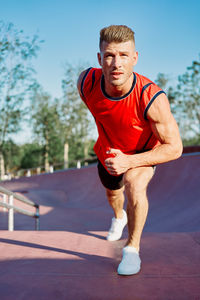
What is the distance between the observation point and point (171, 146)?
232 cm

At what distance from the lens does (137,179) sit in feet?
7.57

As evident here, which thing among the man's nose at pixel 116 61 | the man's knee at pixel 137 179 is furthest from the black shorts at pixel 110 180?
the man's nose at pixel 116 61

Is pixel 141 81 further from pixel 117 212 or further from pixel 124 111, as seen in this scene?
pixel 117 212

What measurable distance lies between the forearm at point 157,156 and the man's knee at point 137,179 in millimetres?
52

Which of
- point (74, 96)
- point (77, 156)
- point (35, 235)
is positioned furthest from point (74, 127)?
point (35, 235)

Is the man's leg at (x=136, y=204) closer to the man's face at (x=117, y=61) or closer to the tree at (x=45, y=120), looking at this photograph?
the man's face at (x=117, y=61)

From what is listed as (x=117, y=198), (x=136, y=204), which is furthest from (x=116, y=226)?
(x=136, y=204)

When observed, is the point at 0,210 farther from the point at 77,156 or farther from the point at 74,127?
the point at 77,156

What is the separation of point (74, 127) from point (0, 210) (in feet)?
76.9

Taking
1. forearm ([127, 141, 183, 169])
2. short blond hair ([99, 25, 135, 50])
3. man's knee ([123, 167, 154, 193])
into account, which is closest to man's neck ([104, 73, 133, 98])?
short blond hair ([99, 25, 135, 50])

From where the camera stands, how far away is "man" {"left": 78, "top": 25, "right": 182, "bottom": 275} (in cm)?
224

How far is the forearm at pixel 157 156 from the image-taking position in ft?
7.60

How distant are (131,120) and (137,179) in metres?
0.50

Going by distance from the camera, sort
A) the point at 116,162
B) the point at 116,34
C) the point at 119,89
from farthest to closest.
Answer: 1. the point at 119,89
2. the point at 116,34
3. the point at 116,162
